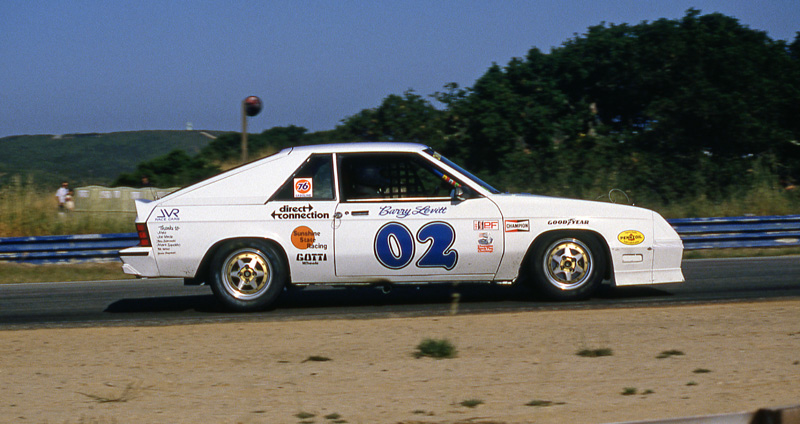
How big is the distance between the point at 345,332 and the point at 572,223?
2557mm

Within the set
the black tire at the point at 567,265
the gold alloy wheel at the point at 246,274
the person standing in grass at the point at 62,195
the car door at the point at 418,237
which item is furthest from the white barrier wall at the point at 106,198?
the black tire at the point at 567,265

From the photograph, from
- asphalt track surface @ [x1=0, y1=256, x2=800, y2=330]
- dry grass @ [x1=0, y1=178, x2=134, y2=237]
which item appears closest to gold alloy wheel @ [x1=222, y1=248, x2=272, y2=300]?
asphalt track surface @ [x1=0, y1=256, x2=800, y2=330]

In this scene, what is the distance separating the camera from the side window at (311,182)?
8.41 m

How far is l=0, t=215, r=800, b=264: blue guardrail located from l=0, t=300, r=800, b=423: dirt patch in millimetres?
7642

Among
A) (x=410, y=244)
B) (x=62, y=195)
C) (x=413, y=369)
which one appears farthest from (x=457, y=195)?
(x=62, y=195)

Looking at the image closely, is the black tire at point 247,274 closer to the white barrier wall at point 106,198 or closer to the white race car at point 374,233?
the white race car at point 374,233

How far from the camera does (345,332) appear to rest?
24.4 ft

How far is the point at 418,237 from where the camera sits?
8227 mm

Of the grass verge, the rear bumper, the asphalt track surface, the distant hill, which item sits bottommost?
the asphalt track surface

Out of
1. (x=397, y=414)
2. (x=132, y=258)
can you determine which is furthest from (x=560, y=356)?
(x=132, y=258)

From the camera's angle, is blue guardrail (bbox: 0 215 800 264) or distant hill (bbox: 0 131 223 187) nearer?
blue guardrail (bbox: 0 215 800 264)

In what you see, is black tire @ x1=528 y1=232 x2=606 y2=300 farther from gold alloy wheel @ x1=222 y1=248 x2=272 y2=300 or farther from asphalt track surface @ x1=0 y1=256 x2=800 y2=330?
gold alloy wheel @ x1=222 y1=248 x2=272 y2=300

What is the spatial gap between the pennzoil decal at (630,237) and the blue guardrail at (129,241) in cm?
751

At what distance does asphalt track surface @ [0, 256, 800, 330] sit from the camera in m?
8.45
